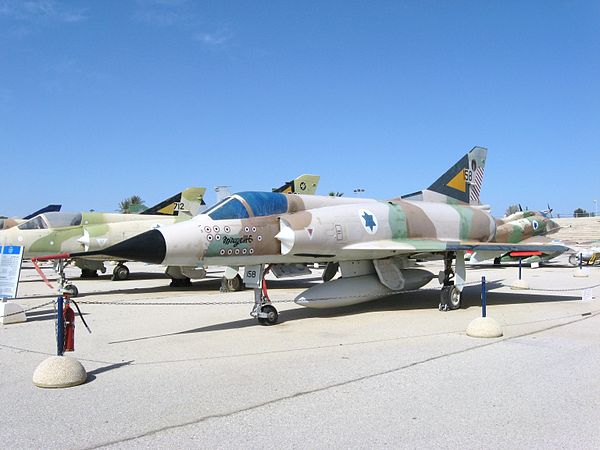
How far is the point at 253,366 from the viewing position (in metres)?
6.15

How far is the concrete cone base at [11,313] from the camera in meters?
9.62

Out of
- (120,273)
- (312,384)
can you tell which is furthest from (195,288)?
(312,384)

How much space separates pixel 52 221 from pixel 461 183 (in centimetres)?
1262

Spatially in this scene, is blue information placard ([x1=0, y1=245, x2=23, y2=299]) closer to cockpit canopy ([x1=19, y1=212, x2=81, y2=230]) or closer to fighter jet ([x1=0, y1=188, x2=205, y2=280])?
fighter jet ([x1=0, y1=188, x2=205, y2=280])

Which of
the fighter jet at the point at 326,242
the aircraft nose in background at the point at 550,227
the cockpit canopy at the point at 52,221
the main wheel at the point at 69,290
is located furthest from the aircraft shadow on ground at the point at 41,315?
the aircraft nose in background at the point at 550,227

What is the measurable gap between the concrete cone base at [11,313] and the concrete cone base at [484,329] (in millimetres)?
7936

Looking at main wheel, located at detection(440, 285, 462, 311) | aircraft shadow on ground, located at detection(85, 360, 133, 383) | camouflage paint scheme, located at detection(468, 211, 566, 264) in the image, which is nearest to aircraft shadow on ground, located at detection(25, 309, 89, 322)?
aircraft shadow on ground, located at detection(85, 360, 133, 383)

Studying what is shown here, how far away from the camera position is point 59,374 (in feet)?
17.5

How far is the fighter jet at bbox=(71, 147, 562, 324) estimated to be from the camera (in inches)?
335

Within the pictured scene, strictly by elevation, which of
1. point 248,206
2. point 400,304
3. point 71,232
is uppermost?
point 248,206

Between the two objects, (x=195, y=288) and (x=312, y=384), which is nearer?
(x=312, y=384)

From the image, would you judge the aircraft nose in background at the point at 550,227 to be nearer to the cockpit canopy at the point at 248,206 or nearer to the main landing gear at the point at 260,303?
the cockpit canopy at the point at 248,206

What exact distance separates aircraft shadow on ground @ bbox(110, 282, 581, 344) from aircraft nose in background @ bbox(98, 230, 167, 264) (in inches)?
49.1

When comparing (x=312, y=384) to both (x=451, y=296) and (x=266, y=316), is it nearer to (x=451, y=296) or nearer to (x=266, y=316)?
(x=266, y=316)
